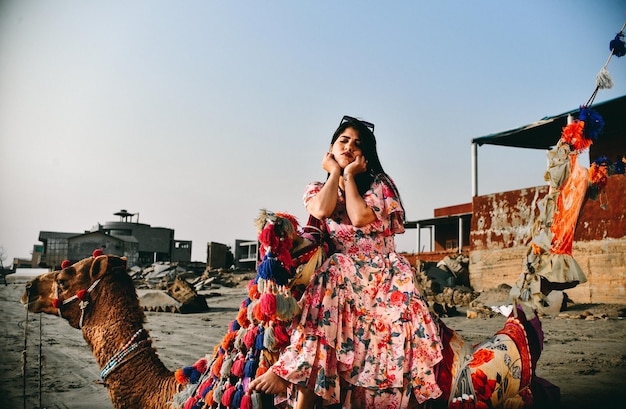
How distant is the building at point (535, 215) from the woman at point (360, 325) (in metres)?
4.41

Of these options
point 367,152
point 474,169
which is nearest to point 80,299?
point 367,152

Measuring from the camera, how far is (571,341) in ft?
23.1

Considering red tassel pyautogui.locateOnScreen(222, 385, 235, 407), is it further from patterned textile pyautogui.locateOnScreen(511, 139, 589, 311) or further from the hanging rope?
the hanging rope

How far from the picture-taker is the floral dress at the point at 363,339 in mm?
2650

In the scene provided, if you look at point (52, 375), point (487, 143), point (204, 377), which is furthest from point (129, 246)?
point (204, 377)

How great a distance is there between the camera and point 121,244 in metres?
43.6

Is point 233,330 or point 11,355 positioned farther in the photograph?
point 11,355

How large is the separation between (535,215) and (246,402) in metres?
9.33

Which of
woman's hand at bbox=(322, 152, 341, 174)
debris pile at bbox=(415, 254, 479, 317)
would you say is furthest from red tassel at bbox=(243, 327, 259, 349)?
debris pile at bbox=(415, 254, 479, 317)

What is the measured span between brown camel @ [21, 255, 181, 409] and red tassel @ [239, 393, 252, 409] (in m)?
0.82

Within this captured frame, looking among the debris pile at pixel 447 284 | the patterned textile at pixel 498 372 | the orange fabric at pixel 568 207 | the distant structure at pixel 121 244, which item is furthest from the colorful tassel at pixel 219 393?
the distant structure at pixel 121 244

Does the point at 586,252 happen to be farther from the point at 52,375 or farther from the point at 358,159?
the point at 52,375

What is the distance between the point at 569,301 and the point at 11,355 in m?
10.2

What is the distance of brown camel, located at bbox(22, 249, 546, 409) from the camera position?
9.36 ft
